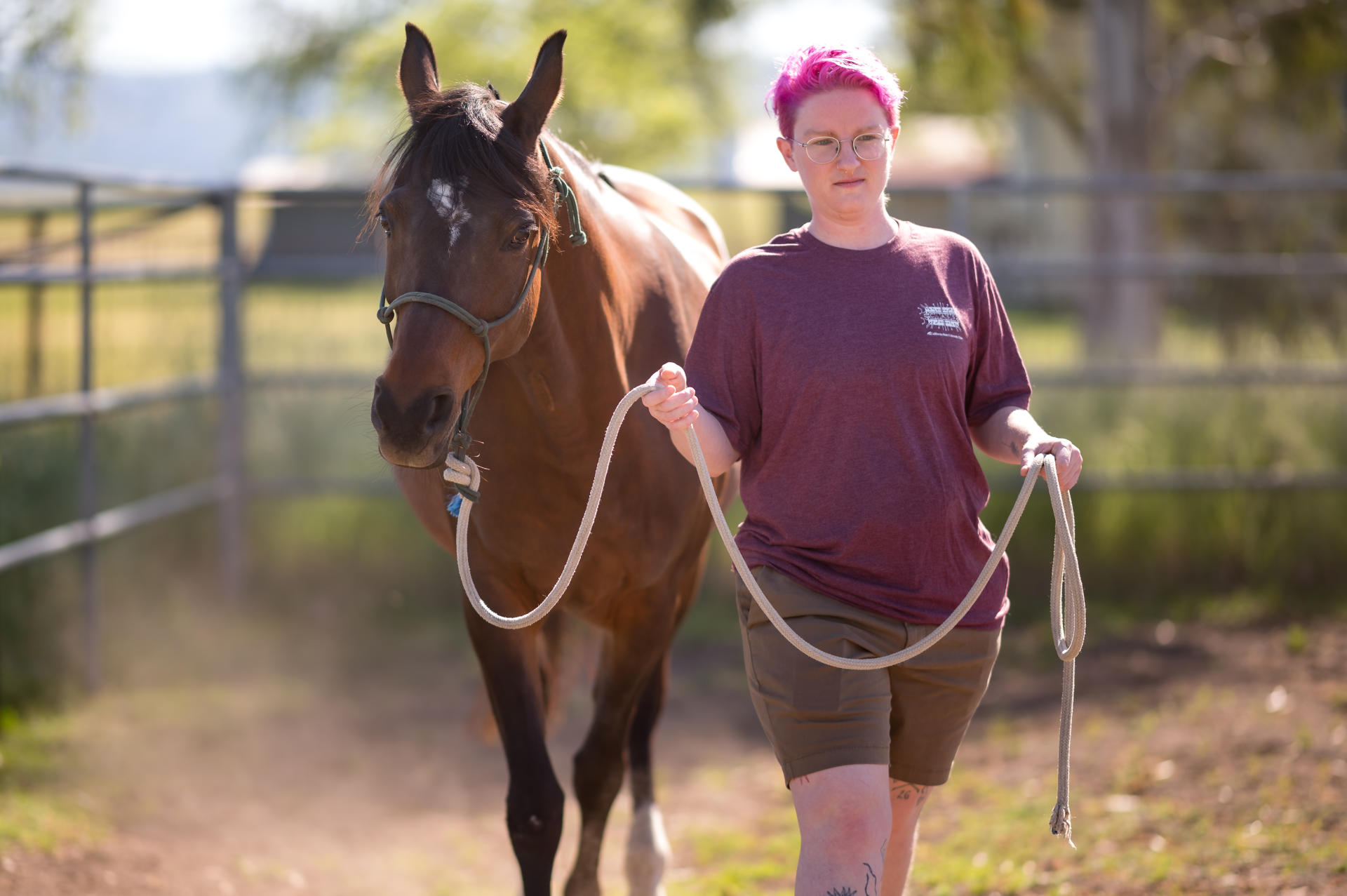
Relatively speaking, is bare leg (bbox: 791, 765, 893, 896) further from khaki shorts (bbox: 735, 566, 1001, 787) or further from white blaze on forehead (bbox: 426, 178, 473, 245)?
white blaze on forehead (bbox: 426, 178, 473, 245)

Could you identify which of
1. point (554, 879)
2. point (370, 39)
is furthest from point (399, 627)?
point (370, 39)

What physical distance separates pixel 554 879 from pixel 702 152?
28.2 meters

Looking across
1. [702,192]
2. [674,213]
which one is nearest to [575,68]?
[702,192]

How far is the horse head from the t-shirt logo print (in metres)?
0.73

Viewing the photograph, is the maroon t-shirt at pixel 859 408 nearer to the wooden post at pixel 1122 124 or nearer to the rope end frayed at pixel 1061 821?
the rope end frayed at pixel 1061 821

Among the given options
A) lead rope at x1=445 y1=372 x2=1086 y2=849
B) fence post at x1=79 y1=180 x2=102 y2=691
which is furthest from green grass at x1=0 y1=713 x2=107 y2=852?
lead rope at x1=445 y1=372 x2=1086 y2=849

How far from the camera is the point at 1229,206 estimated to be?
9.76 m

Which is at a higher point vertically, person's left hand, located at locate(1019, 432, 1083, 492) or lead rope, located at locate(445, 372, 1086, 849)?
person's left hand, located at locate(1019, 432, 1083, 492)

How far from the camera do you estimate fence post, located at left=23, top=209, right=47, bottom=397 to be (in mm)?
4953

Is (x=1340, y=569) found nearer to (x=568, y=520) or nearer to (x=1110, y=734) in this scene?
(x=1110, y=734)

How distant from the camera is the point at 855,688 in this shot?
6.85 ft

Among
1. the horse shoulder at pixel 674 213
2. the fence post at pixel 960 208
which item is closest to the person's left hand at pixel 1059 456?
the horse shoulder at pixel 674 213

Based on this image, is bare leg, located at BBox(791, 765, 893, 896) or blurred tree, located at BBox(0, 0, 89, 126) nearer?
bare leg, located at BBox(791, 765, 893, 896)

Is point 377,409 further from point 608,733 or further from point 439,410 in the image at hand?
point 608,733
